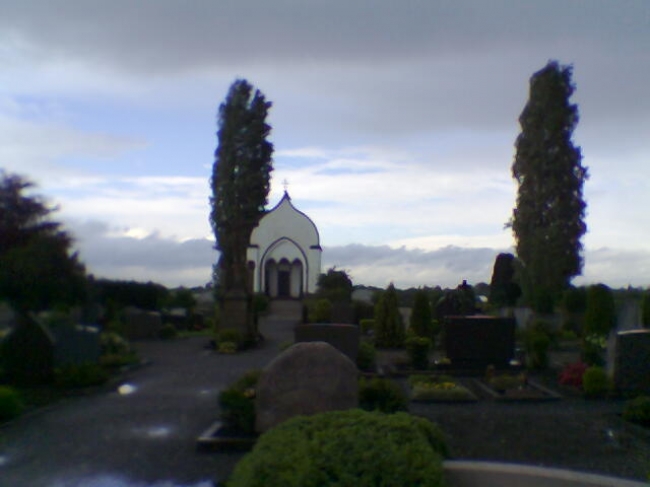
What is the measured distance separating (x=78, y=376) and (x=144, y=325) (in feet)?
40.4

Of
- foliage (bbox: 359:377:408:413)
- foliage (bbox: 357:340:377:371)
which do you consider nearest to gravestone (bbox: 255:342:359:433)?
foliage (bbox: 359:377:408:413)

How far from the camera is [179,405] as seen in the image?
13328mm

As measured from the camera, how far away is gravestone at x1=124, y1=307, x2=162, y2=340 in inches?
1019

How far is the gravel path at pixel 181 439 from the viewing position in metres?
8.36

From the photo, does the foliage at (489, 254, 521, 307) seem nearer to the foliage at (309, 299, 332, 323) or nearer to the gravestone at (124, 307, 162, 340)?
the foliage at (309, 299, 332, 323)

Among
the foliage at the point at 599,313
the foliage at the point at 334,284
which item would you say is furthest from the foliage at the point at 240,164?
the foliage at the point at 599,313

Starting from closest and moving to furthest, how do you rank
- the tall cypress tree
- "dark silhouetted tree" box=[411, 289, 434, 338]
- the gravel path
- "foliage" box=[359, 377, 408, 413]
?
the gravel path, "foliage" box=[359, 377, 408, 413], "dark silhouetted tree" box=[411, 289, 434, 338], the tall cypress tree

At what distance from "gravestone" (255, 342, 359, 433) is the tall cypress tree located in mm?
28073

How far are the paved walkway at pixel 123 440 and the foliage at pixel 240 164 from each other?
1069 inches

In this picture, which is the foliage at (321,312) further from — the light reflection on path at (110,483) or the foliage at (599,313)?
the light reflection on path at (110,483)

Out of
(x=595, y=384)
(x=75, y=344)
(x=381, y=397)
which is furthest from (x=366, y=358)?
(x=381, y=397)

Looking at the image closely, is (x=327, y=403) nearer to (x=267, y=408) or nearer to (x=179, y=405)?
(x=267, y=408)

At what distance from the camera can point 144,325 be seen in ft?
89.5

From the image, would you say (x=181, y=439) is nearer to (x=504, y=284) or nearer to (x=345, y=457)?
(x=345, y=457)
